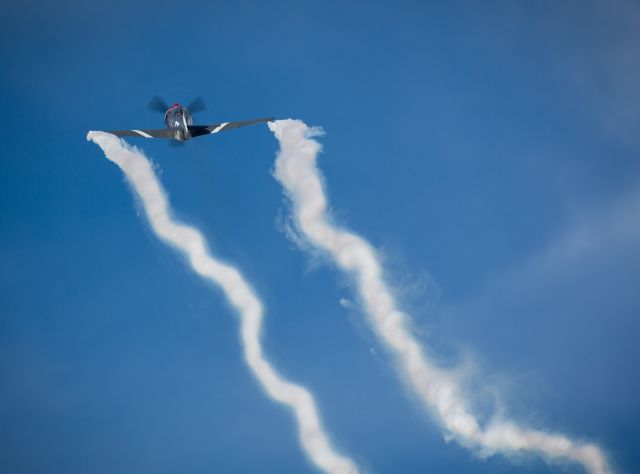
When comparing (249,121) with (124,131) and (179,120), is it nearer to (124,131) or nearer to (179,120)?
(179,120)

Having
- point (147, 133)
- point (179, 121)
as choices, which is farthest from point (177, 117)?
point (147, 133)

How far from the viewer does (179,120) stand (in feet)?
169

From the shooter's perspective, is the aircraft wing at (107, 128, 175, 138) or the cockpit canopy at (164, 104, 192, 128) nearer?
the cockpit canopy at (164, 104, 192, 128)

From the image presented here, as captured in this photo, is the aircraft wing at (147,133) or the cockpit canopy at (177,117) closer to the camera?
the cockpit canopy at (177,117)

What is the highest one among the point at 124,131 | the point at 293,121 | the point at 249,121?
the point at 293,121

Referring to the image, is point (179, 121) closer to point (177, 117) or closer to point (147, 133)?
point (177, 117)

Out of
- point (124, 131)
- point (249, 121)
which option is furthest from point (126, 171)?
point (249, 121)

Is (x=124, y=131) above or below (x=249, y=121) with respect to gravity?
below

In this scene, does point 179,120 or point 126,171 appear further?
point 126,171

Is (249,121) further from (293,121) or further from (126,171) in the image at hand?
(126,171)

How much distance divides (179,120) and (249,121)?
6307 mm

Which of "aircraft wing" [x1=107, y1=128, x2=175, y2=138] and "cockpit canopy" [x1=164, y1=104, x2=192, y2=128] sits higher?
"cockpit canopy" [x1=164, y1=104, x2=192, y2=128]

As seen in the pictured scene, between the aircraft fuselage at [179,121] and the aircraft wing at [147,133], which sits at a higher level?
the aircraft fuselage at [179,121]

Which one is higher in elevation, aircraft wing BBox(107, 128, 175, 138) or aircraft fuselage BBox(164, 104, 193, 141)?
aircraft fuselage BBox(164, 104, 193, 141)
